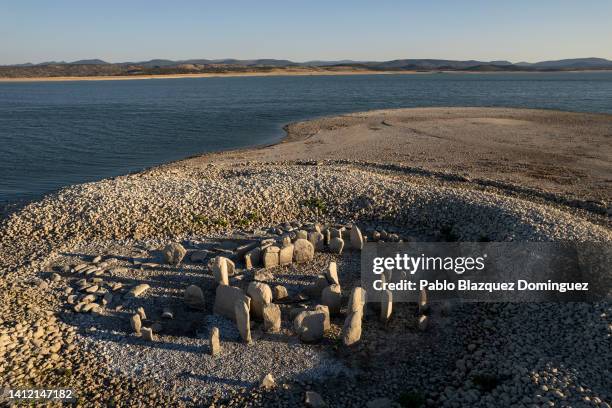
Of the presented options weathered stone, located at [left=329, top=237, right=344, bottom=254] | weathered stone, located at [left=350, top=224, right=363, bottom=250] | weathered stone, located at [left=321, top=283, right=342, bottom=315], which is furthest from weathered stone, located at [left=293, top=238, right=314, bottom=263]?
weathered stone, located at [left=321, top=283, right=342, bottom=315]

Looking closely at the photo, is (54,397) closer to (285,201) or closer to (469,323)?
(469,323)

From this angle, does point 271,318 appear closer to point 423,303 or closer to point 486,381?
point 423,303

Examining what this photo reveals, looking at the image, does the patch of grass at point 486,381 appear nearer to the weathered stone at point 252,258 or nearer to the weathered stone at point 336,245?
the weathered stone at point 336,245

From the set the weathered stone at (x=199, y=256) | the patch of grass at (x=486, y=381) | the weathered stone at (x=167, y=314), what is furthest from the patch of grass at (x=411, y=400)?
the weathered stone at (x=199, y=256)

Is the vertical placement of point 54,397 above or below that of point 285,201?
below

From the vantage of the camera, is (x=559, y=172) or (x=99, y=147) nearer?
(x=559, y=172)

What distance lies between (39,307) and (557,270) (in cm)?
1485

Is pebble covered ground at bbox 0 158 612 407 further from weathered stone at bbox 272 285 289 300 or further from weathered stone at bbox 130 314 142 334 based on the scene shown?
weathered stone at bbox 272 285 289 300

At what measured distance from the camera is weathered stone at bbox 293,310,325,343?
11.8 m

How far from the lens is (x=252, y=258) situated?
15.8m

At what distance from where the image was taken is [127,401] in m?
9.88

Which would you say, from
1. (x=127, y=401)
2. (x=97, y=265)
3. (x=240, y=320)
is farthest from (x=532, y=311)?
(x=97, y=265)

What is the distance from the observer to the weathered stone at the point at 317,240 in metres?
16.7

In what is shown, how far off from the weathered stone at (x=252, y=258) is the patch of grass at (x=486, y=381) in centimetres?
794
